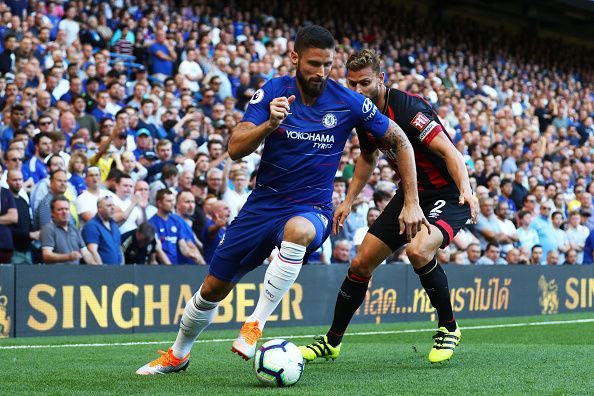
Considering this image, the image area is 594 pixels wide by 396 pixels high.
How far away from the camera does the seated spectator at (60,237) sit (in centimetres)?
1177

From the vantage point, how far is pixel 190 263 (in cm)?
1352

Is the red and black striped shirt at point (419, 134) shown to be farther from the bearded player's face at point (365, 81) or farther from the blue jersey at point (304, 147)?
the blue jersey at point (304, 147)

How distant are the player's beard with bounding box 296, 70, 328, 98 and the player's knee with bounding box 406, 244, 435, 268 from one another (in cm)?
188

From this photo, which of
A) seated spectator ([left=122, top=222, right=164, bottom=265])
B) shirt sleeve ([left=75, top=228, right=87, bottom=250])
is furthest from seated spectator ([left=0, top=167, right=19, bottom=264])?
seated spectator ([left=122, top=222, right=164, bottom=265])

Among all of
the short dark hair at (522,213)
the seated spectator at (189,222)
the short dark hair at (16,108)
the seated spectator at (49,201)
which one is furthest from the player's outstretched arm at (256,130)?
the short dark hair at (522,213)

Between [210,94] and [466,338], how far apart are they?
7195 millimetres

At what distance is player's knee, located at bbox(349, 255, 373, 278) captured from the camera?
851 centimetres

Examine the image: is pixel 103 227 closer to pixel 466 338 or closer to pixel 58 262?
pixel 58 262

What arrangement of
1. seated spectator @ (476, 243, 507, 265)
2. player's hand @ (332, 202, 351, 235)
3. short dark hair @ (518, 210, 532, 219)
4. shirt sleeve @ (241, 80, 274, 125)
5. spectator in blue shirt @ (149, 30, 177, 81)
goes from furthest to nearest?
short dark hair @ (518, 210, 532, 219)
spectator in blue shirt @ (149, 30, 177, 81)
seated spectator @ (476, 243, 507, 265)
player's hand @ (332, 202, 351, 235)
shirt sleeve @ (241, 80, 274, 125)

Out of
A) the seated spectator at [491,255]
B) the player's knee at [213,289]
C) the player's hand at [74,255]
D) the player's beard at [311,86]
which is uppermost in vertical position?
the player's beard at [311,86]

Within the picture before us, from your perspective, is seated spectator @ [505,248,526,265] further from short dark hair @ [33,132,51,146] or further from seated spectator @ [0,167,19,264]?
→ seated spectator @ [0,167,19,264]

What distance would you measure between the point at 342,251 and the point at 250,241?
834cm

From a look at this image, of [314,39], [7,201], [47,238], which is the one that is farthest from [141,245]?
[314,39]

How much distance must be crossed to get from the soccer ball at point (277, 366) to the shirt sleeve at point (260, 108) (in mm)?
1487
